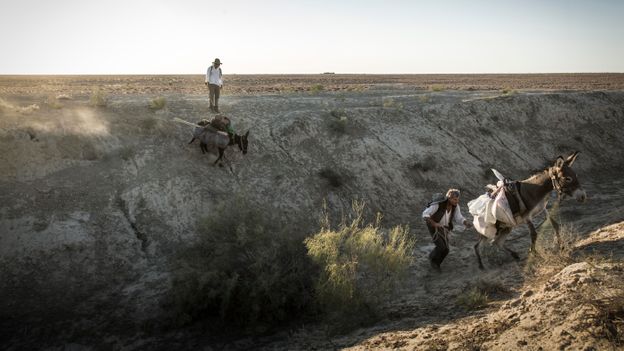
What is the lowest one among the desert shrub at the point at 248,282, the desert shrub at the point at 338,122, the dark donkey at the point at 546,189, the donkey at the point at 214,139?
the desert shrub at the point at 248,282

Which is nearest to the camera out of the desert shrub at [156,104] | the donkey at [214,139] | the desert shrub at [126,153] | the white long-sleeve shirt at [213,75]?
the desert shrub at [126,153]

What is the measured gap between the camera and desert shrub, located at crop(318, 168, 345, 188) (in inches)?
542

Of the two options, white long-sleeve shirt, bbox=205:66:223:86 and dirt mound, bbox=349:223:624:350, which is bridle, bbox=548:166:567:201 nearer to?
dirt mound, bbox=349:223:624:350

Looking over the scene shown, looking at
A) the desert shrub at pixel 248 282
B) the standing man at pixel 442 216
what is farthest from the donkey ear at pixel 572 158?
the desert shrub at pixel 248 282

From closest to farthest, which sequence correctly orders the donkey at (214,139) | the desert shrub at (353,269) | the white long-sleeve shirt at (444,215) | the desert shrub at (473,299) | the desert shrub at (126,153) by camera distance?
the desert shrub at (473,299) → the desert shrub at (353,269) → the white long-sleeve shirt at (444,215) → the desert shrub at (126,153) → the donkey at (214,139)

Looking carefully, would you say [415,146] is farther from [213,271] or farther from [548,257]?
[213,271]

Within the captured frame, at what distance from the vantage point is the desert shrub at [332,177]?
542 inches

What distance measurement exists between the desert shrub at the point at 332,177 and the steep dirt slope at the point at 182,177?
47 mm

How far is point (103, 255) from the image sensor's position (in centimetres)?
971

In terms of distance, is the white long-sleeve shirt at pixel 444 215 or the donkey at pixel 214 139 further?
the donkey at pixel 214 139

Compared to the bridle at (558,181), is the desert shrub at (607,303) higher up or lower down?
lower down

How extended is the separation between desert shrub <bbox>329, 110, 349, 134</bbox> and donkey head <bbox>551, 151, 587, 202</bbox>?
9361 millimetres

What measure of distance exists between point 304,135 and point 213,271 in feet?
29.3

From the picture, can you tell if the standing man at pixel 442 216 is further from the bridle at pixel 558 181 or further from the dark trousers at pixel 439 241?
the bridle at pixel 558 181
